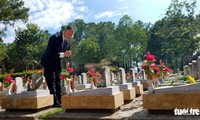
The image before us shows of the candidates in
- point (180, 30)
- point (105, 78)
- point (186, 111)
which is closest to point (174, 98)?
point (186, 111)

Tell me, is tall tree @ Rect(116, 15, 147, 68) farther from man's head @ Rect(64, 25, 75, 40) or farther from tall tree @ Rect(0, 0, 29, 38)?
man's head @ Rect(64, 25, 75, 40)

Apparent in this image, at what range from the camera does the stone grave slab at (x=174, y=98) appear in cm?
553

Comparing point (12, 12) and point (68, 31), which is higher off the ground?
point (12, 12)

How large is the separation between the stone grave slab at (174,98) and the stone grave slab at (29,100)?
11.7 feet

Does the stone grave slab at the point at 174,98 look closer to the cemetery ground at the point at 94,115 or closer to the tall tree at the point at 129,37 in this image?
the cemetery ground at the point at 94,115

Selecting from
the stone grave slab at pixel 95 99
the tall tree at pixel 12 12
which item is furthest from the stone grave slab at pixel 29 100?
the tall tree at pixel 12 12

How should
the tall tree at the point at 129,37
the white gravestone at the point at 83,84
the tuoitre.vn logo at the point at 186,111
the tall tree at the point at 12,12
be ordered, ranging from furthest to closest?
the tall tree at the point at 129,37 < the tall tree at the point at 12,12 < the white gravestone at the point at 83,84 < the tuoitre.vn logo at the point at 186,111

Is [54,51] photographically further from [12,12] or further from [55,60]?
[12,12]

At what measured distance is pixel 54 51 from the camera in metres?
8.34

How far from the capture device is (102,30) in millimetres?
68312

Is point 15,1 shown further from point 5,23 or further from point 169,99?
point 169,99

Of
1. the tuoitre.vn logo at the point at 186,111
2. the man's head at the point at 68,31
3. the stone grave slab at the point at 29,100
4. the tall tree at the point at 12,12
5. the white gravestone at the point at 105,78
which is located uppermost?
the tall tree at the point at 12,12

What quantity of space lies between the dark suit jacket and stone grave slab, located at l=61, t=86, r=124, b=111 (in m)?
1.77

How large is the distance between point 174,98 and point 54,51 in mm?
4442
